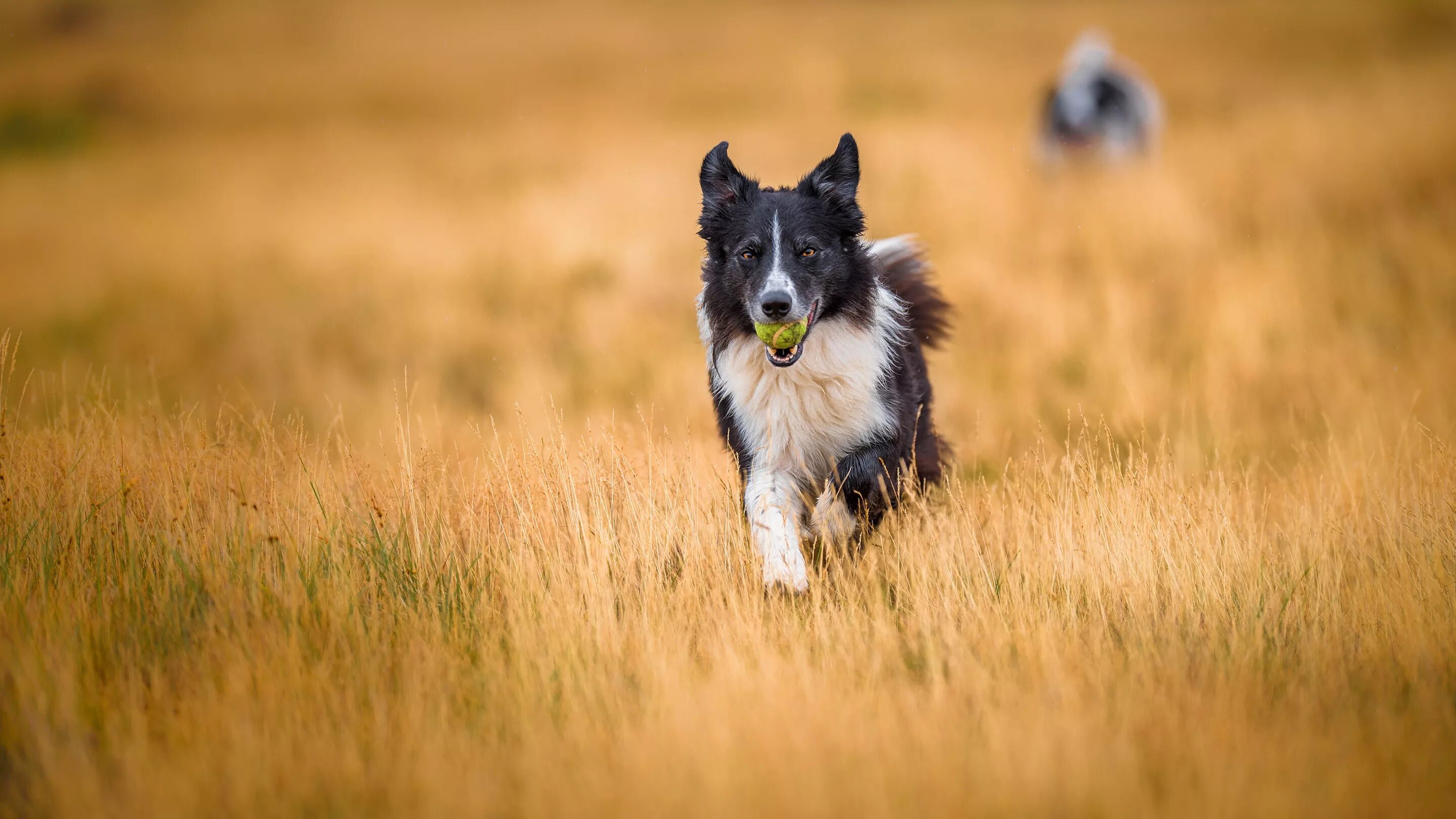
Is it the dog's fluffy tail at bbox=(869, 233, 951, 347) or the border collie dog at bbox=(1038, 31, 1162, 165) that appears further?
the border collie dog at bbox=(1038, 31, 1162, 165)

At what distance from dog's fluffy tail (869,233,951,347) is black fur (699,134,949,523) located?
1.87ft

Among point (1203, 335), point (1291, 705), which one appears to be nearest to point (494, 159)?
point (1203, 335)

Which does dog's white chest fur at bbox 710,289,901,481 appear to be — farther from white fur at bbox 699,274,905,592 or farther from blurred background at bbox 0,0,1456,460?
blurred background at bbox 0,0,1456,460

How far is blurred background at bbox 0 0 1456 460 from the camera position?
331 inches

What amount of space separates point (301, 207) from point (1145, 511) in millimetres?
16547

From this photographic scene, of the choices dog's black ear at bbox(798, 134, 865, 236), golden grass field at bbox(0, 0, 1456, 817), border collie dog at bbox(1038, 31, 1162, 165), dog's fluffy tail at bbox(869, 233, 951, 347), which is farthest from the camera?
border collie dog at bbox(1038, 31, 1162, 165)

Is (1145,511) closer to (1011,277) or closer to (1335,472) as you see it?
(1335,472)

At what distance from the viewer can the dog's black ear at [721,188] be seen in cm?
459

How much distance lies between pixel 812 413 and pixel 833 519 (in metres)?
0.49

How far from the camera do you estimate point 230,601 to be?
3598 millimetres

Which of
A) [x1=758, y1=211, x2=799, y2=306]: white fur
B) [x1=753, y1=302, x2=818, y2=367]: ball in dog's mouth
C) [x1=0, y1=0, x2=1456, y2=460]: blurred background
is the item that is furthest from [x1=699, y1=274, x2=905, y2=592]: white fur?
[x1=0, y1=0, x2=1456, y2=460]: blurred background

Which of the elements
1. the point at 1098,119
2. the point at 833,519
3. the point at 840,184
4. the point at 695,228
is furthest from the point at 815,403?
the point at 1098,119

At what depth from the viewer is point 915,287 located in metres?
5.46

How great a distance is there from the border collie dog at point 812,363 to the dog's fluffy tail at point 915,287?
2.35ft
